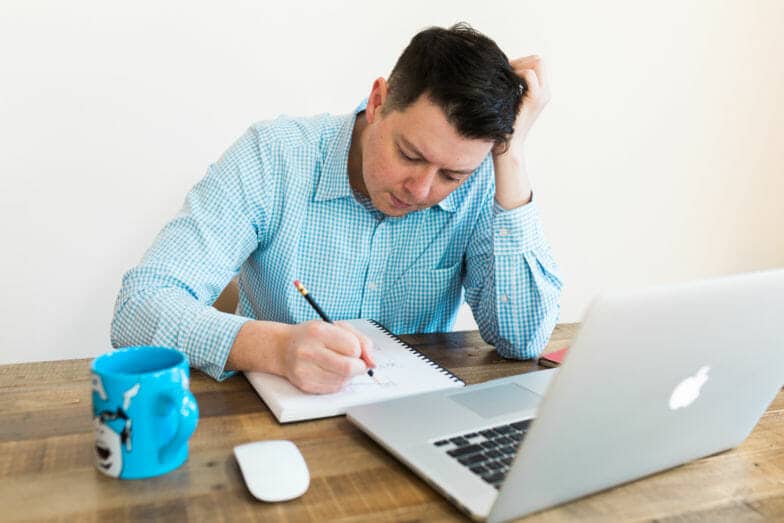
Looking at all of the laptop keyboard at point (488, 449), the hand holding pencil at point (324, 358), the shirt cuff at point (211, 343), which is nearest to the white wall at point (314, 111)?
the shirt cuff at point (211, 343)

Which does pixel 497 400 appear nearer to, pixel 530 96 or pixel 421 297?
pixel 421 297

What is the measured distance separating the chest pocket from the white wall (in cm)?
76

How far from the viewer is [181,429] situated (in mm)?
648

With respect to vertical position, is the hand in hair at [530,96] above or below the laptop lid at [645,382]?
above

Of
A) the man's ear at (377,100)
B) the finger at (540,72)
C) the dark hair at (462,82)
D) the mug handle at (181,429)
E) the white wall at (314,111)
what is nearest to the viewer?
the mug handle at (181,429)

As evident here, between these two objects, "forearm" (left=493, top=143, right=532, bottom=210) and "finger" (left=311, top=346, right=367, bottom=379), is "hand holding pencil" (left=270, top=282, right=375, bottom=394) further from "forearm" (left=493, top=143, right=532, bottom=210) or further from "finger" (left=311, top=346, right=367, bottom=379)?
"forearm" (left=493, top=143, right=532, bottom=210)

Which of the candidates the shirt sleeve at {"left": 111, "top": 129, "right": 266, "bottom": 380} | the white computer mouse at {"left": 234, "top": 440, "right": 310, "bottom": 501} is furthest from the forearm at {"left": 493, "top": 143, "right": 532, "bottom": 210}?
the white computer mouse at {"left": 234, "top": 440, "right": 310, "bottom": 501}

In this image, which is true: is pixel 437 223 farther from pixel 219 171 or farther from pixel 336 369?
pixel 336 369

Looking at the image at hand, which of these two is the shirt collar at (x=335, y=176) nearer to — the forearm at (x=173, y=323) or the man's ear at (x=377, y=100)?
the man's ear at (x=377, y=100)

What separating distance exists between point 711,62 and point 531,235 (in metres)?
1.64

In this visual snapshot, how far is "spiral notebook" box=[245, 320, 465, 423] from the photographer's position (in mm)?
800

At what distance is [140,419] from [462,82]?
2.28 feet

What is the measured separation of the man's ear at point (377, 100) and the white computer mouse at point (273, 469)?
0.66 meters

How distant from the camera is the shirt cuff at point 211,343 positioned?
89 centimetres
